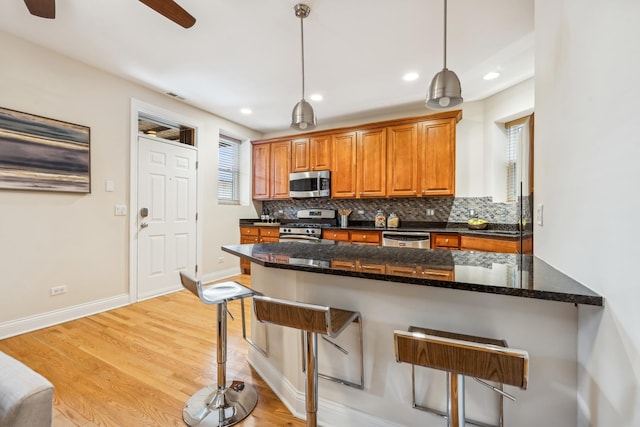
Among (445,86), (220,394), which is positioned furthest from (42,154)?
(445,86)

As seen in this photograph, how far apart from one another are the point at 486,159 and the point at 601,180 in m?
3.27

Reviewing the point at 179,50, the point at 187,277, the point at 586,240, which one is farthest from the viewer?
the point at 179,50

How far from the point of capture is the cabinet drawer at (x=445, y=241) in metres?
3.45

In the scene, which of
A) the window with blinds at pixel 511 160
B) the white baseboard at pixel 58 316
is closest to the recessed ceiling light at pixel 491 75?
the window with blinds at pixel 511 160

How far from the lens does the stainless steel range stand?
4469 mm

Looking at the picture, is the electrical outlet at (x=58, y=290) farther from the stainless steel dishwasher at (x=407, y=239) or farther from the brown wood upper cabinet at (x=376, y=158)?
the stainless steel dishwasher at (x=407, y=239)

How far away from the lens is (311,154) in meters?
4.81

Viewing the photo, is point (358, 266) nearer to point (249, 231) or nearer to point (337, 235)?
point (337, 235)

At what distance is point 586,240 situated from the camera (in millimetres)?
1028

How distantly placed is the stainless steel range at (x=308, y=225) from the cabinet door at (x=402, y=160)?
119 centimetres

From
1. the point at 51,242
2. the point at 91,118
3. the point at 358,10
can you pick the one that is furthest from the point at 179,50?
the point at 51,242

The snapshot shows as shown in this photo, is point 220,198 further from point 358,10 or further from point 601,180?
point 601,180

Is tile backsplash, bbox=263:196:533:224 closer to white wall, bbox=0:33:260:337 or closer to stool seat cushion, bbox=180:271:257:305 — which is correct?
white wall, bbox=0:33:260:337

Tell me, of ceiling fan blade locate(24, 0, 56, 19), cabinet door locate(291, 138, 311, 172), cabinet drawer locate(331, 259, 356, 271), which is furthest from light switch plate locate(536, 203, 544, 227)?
cabinet door locate(291, 138, 311, 172)
